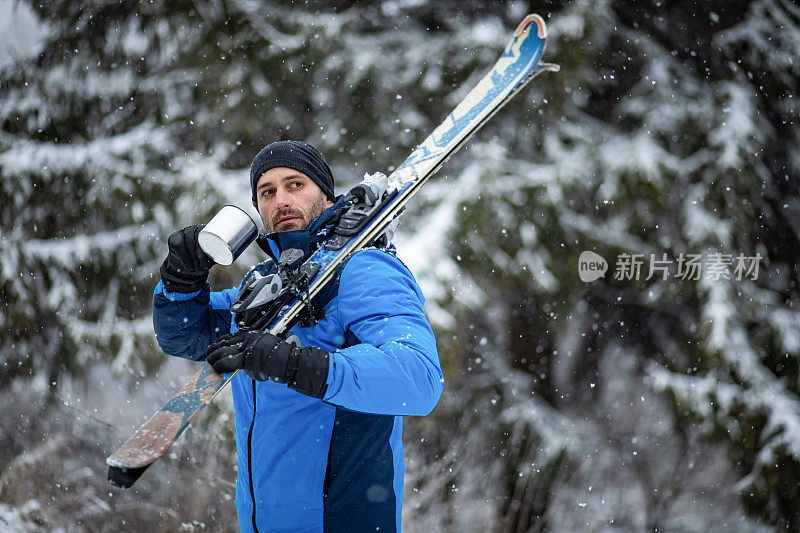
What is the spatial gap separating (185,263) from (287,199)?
40 centimetres

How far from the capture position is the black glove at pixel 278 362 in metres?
1.10

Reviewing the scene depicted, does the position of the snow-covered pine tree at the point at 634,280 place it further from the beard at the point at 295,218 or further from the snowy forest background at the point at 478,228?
the beard at the point at 295,218

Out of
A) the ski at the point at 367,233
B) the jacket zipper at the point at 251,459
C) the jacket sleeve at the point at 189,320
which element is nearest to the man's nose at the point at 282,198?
the ski at the point at 367,233

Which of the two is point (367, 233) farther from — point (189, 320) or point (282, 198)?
point (189, 320)

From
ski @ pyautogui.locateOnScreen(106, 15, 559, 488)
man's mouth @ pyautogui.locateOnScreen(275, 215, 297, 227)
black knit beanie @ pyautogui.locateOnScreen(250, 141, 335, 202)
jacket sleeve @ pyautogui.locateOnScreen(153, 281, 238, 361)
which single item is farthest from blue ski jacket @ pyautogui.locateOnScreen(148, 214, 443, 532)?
black knit beanie @ pyautogui.locateOnScreen(250, 141, 335, 202)

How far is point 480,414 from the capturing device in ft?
14.3

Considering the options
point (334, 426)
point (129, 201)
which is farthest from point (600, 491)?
point (129, 201)

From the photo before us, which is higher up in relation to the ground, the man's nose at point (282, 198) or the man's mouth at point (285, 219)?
the man's nose at point (282, 198)

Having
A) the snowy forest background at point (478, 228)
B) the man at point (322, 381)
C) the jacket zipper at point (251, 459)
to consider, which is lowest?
the snowy forest background at point (478, 228)

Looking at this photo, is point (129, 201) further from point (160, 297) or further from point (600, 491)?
point (600, 491)

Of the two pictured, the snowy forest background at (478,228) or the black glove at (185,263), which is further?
the snowy forest background at (478,228)

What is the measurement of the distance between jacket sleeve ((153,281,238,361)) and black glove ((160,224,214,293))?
0.04 metres

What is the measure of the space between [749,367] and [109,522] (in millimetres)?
5485

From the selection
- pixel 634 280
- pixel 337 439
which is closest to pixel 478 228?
pixel 634 280
